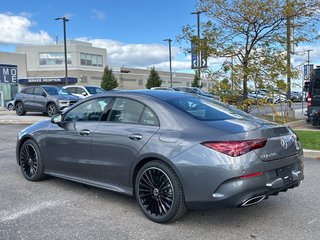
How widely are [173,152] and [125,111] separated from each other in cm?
108

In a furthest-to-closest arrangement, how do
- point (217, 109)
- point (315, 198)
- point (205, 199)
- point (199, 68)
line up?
1. point (199, 68)
2. point (315, 198)
3. point (217, 109)
4. point (205, 199)

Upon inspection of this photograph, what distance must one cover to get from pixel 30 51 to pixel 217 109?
5646 cm

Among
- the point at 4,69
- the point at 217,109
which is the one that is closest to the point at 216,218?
the point at 217,109

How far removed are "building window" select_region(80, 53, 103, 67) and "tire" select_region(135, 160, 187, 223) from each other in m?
55.0

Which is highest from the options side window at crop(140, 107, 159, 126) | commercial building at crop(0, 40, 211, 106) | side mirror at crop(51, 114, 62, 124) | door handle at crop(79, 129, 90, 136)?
commercial building at crop(0, 40, 211, 106)

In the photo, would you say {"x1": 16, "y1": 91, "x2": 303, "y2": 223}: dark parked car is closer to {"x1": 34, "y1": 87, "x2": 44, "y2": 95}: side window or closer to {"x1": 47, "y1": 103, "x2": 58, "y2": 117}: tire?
{"x1": 47, "y1": 103, "x2": 58, "y2": 117}: tire

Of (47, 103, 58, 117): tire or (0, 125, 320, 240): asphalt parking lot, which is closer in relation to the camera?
(0, 125, 320, 240): asphalt parking lot

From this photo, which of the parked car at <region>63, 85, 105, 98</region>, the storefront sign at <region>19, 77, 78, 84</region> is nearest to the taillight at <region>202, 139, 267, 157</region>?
the parked car at <region>63, 85, 105, 98</region>

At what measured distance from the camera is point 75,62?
2223 inches

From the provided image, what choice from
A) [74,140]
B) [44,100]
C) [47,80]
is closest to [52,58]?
[47,80]

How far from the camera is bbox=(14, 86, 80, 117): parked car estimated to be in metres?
18.0

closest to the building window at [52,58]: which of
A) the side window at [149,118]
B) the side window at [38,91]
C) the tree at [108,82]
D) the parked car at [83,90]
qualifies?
the tree at [108,82]

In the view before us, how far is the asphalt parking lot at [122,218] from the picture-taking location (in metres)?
4.09

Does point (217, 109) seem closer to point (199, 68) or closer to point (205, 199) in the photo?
point (205, 199)
